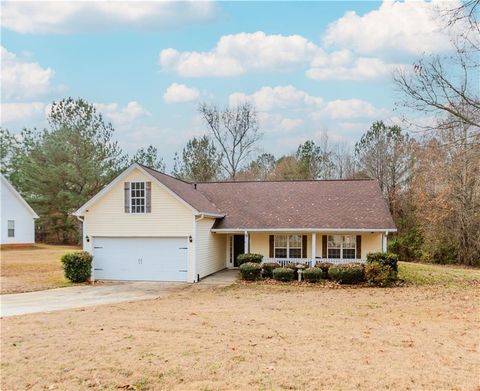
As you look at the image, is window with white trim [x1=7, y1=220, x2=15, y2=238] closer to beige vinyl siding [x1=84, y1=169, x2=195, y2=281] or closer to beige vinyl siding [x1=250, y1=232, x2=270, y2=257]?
beige vinyl siding [x1=84, y1=169, x2=195, y2=281]

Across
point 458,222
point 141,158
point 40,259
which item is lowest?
point 40,259

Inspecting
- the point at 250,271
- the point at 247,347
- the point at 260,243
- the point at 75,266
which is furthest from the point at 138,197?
the point at 247,347

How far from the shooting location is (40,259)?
2894 cm

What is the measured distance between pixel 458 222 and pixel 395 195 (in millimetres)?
5829

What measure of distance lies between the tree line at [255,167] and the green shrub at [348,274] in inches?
491

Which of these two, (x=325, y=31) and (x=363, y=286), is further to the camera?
(x=363, y=286)

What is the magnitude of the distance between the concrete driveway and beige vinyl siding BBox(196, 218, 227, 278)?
5.79ft

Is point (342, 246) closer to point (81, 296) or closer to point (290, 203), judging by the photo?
point (290, 203)

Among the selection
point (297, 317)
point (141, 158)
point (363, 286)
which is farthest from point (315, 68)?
point (141, 158)

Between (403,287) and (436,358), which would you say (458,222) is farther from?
(436,358)

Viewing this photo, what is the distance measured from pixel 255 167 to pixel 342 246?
2869cm

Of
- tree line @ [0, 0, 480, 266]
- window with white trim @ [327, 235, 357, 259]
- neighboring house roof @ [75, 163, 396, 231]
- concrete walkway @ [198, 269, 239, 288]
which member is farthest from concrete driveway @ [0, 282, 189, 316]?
tree line @ [0, 0, 480, 266]

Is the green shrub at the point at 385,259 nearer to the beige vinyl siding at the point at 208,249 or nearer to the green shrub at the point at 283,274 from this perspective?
the green shrub at the point at 283,274

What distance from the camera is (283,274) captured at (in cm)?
1898
